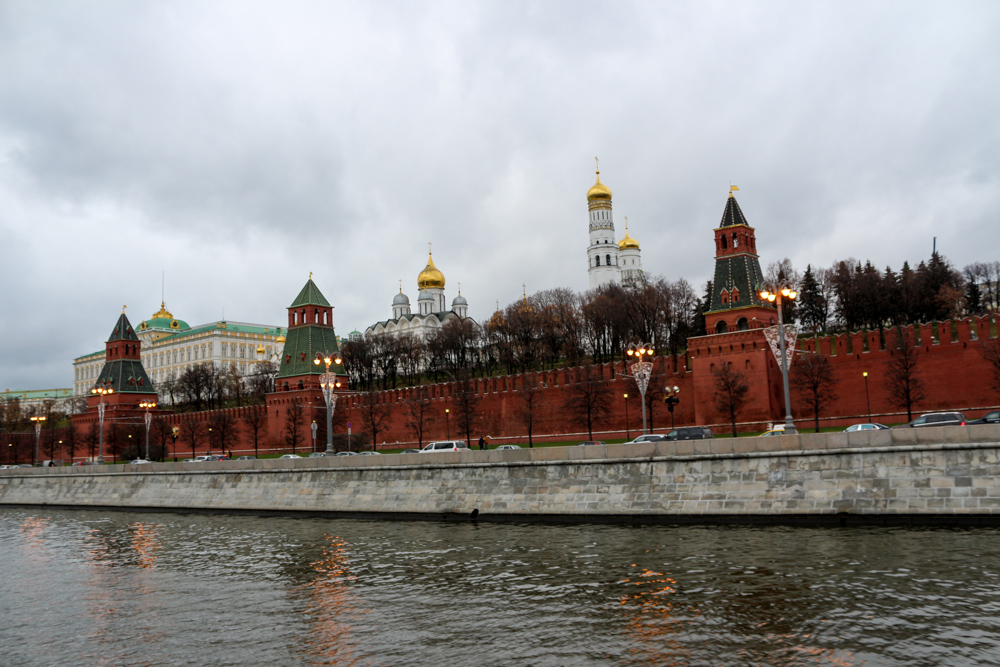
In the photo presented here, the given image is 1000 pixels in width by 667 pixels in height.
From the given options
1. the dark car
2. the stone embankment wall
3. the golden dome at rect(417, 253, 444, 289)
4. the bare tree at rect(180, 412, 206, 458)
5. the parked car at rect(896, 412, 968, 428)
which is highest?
the golden dome at rect(417, 253, 444, 289)

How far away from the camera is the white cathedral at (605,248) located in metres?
93.1

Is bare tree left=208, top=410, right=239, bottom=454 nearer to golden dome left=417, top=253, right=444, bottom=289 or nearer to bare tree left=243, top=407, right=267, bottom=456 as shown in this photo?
bare tree left=243, top=407, right=267, bottom=456

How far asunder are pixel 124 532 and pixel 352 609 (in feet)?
53.6

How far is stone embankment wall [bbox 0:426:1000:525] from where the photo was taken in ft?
58.4

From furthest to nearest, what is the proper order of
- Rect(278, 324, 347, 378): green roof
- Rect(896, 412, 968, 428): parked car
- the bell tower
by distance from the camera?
1. Rect(278, 324, 347, 378): green roof
2. the bell tower
3. Rect(896, 412, 968, 428): parked car

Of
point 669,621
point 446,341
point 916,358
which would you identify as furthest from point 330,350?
point 669,621

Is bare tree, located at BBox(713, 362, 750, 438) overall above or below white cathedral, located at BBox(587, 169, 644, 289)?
below

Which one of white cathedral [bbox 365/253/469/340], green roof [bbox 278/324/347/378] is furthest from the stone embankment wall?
white cathedral [bbox 365/253/469/340]

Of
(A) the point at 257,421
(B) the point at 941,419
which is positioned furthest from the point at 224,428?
(B) the point at 941,419

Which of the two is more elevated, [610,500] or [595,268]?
[595,268]

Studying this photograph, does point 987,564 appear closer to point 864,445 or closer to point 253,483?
point 864,445

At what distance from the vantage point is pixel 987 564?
13828mm

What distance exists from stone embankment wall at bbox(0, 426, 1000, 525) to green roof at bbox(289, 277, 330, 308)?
2948 cm

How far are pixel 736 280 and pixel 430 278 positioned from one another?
67.9m
